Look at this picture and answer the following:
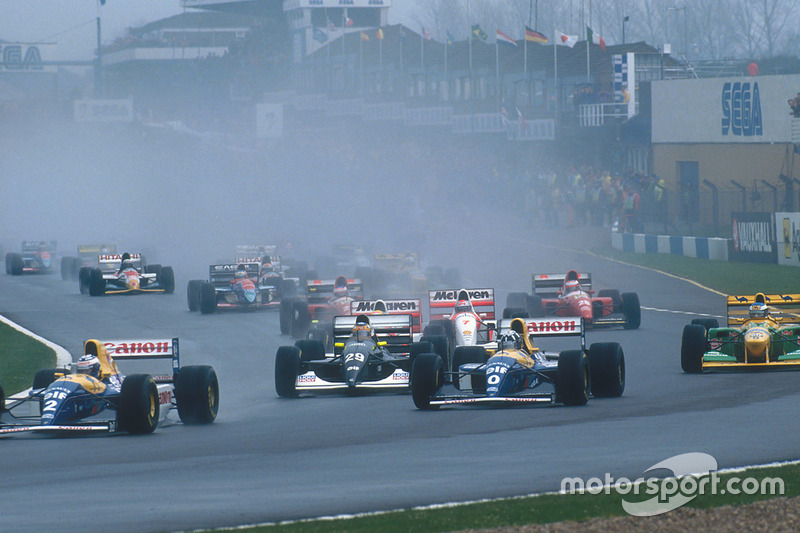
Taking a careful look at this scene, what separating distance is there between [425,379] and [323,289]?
12.4m

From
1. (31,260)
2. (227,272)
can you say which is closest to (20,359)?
(227,272)

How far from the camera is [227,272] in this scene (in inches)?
1387

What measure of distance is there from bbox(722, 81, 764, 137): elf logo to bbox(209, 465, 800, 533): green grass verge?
4036cm

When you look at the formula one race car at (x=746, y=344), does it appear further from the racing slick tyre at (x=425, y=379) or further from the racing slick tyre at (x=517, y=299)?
the racing slick tyre at (x=517, y=299)

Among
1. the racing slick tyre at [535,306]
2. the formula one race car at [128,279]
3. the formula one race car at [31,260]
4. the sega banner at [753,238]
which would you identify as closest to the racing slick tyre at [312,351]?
the racing slick tyre at [535,306]

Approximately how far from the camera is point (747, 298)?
68.8ft

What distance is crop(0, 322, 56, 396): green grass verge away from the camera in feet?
70.6

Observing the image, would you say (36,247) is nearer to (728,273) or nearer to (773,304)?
(728,273)

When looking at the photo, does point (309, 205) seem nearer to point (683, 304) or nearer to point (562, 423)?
point (683, 304)

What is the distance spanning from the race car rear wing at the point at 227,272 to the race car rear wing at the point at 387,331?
14048mm

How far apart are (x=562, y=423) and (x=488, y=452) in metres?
2.04

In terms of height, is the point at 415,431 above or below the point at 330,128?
below

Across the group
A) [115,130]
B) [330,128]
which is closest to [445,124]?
[330,128]

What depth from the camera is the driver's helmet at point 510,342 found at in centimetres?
1742
